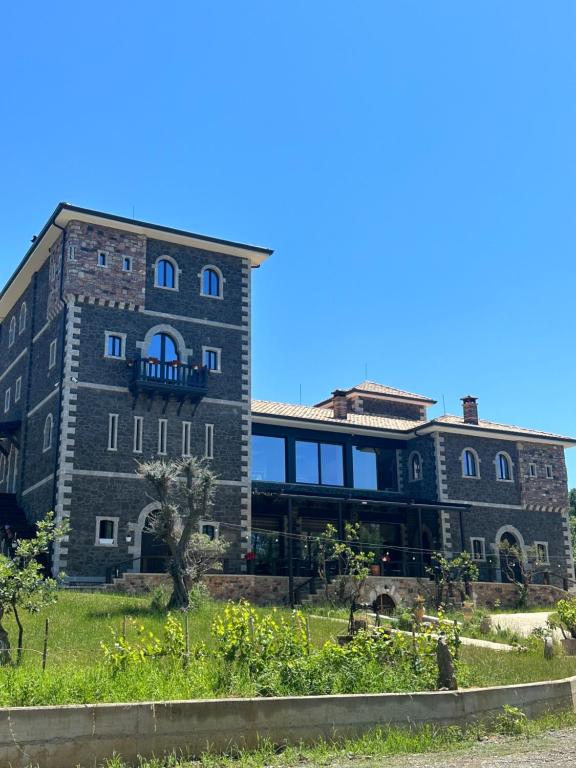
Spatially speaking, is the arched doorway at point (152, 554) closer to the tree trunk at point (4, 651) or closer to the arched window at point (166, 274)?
the arched window at point (166, 274)

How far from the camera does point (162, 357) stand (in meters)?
31.0

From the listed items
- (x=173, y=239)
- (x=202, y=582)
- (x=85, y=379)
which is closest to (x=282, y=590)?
(x=202, y=582)

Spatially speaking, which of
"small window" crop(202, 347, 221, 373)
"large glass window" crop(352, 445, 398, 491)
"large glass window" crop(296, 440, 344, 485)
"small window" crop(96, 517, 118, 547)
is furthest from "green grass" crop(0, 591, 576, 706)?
"large glass window" crop(352, 445, 398, 491)

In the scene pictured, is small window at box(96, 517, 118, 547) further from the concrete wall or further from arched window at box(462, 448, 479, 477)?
the concrete wall

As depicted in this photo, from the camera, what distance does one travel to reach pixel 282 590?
2817 centimetres

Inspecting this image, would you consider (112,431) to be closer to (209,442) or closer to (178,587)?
(209,442)

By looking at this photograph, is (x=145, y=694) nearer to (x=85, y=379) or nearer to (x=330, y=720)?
(x=330, y=720)

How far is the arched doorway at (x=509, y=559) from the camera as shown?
3603cm

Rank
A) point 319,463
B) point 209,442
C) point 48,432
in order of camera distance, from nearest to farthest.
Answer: point 48,432 < point 209,442 < point 319,463

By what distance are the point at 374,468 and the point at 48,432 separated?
14.8 metres

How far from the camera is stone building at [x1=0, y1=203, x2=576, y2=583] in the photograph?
29.0m

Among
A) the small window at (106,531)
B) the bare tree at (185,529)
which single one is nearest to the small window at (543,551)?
the bare tree at (185,529)

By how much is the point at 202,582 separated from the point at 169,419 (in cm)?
690

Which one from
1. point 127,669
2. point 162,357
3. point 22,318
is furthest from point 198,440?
point 127,669
